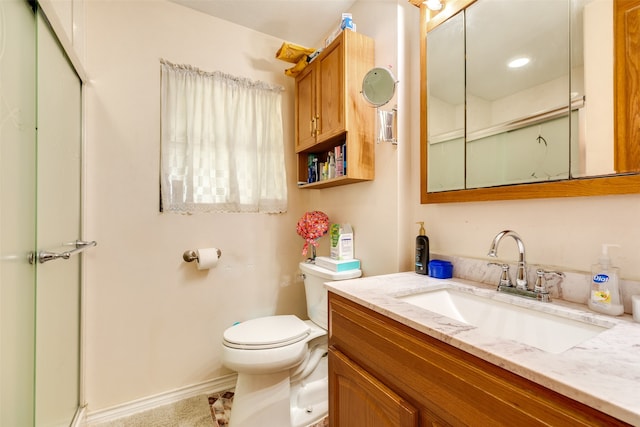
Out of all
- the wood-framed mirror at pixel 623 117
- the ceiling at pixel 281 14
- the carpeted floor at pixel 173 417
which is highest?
the ceiling at pixel 281 14

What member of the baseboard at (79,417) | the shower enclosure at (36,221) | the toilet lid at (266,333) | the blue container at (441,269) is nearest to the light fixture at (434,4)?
the blue container at (441,269)

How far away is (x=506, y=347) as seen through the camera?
55cm

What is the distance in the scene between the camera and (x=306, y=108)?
5.88 ft

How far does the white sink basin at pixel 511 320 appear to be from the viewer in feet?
2.44

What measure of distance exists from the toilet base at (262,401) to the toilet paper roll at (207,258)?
0.64 meters

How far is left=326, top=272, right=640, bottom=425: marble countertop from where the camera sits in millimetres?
406

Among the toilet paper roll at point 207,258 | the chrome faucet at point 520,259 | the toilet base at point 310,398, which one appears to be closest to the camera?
the chrome faucet at point 520,259

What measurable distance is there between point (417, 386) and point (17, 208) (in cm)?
127

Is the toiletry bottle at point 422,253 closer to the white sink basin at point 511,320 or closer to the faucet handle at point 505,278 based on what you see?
the white sink basin at point 511,320

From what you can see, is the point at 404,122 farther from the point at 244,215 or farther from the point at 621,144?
the point at 244,215

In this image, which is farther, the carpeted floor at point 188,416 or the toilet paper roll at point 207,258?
the toilet paper roll at point 207,258

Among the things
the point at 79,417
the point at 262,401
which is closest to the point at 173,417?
the point at 79,417

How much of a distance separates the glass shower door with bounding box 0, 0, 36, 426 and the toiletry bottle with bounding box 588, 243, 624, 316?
163 cm

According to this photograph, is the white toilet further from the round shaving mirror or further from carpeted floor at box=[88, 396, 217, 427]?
the round shaving mirror
